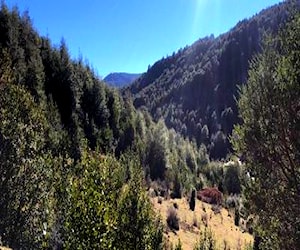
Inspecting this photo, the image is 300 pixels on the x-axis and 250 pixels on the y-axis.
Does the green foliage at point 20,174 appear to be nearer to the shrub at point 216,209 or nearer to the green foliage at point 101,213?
the green foliage at point 101,213

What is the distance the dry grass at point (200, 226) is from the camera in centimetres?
6097

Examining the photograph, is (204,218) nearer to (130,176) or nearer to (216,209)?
(216,209)

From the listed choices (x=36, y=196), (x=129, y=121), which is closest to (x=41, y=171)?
(x=36, y=196)

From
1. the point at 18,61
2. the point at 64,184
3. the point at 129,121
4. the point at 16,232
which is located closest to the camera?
the point at 16,232

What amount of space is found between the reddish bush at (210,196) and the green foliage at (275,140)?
8394cm

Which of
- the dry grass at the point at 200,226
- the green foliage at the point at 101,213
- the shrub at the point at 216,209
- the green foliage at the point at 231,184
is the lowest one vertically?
the dry grass at the point at 200,226

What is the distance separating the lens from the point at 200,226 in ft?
232

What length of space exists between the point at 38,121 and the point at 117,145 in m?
65.0

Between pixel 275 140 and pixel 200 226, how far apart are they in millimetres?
61428

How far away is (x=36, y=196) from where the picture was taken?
23531 millimetres

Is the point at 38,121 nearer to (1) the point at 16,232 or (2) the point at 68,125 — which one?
(1) the point at 16,232

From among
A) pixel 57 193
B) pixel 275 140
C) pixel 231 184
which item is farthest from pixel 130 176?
pixel 231 184

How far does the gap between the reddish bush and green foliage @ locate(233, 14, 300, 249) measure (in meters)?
83.9

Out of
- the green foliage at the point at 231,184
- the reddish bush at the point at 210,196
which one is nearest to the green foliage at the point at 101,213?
the reddish bush at the point at 210,196
